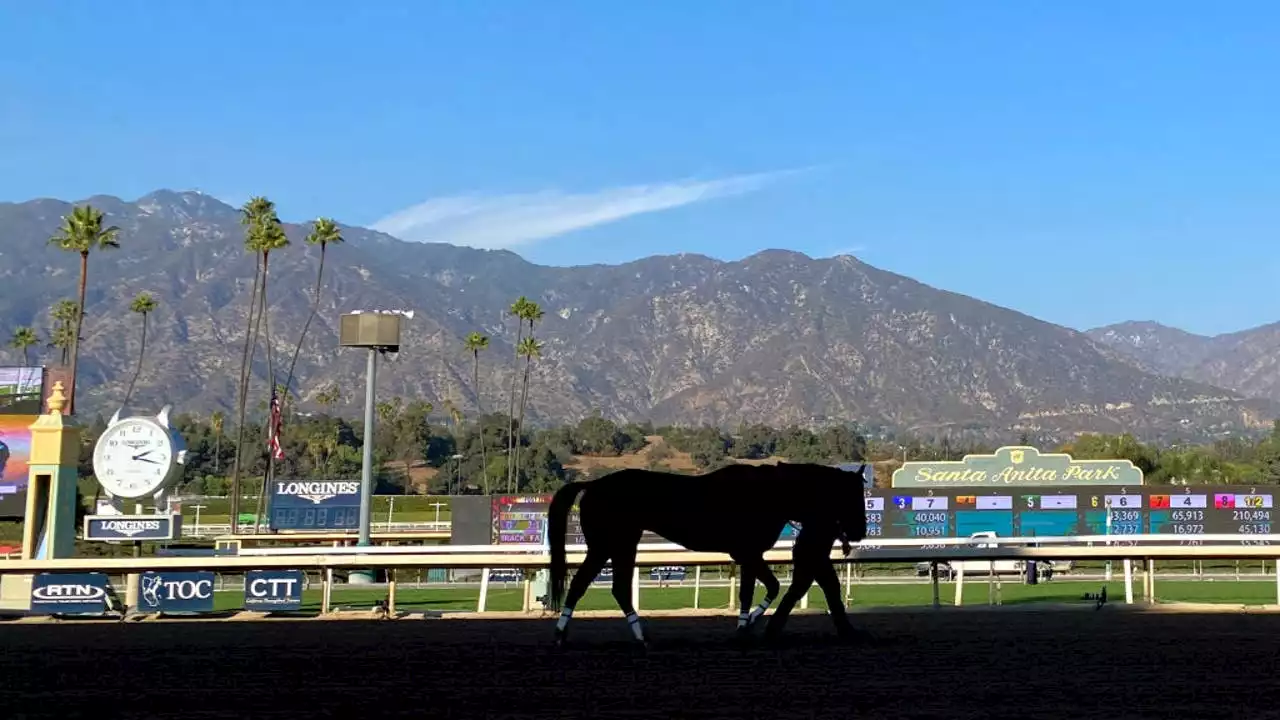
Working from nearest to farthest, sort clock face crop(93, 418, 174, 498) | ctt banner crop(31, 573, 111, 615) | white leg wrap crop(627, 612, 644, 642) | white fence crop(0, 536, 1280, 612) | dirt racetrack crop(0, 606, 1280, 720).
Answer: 1. dirt racetrack crop(0, 606, 1280, 720)
2. white leg wrap crop(627, 612, 644, 642)
3. white fence crop(0, 536, 1280, 612)
4. ctt banner crop(31, 573, 111, 615)
5. clock face crop(93, 418, 174, 498)

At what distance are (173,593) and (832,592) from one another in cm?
950

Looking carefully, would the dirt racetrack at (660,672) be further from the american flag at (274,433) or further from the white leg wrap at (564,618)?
the american flag at (274,433)

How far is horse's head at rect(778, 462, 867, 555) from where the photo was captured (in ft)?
40.4

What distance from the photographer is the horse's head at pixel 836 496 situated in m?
12.3

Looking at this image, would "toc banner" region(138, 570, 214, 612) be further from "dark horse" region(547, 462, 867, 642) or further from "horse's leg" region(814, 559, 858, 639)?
"horse's leg" region(814, 559, 858, 639)

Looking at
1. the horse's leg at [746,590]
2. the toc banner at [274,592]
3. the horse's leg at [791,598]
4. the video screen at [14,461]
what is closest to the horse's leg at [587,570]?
the horse's leg at [746,590]

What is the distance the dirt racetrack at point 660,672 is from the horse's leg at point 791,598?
28cm

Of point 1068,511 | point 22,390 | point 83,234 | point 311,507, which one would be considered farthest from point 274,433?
point 1068,511

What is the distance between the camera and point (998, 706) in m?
8.41

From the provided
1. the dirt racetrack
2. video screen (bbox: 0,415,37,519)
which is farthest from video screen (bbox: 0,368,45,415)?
the dirt racetrack

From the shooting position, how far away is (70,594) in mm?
17969

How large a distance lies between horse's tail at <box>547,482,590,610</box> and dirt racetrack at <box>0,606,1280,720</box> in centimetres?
59

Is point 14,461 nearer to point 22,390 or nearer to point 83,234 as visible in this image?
point 22,390

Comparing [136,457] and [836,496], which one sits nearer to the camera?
[836,496]
